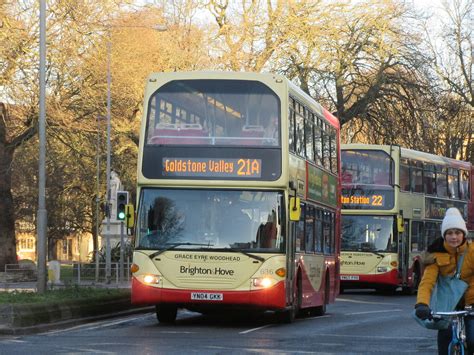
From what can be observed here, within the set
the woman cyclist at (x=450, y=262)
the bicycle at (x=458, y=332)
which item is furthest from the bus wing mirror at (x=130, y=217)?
the bicycle at (x=458, y=332)

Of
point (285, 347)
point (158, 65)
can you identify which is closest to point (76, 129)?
point (158, 65)

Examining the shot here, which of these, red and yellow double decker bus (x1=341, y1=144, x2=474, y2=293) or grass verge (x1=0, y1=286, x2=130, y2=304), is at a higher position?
red and yellow double decker bus (x1=341, y1=144, x2=474, y2=293)

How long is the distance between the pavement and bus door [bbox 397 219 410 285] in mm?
12187

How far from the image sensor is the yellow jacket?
8.44m

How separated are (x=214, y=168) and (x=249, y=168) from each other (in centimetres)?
56

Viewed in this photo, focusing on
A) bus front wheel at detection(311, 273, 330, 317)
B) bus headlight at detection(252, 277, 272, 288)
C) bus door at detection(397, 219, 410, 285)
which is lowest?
bus front wheel at detection(311, 273, 330, 317)

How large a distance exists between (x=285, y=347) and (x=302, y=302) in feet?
20.4

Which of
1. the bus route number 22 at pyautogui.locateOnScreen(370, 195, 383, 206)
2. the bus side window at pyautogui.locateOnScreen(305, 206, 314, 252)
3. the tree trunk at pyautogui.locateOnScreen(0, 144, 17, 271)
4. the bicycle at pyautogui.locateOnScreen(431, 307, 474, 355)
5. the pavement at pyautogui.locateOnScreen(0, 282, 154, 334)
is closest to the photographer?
the bicycle at pyautogui.locateOnScreen(431, 307, 474, 355)

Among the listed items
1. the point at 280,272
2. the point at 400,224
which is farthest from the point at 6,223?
the point at 280,272

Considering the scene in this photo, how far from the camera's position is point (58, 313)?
20078 millimetres

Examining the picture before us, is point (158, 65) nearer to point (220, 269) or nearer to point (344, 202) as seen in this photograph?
point (344, 202)

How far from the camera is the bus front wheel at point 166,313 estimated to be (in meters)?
21.0

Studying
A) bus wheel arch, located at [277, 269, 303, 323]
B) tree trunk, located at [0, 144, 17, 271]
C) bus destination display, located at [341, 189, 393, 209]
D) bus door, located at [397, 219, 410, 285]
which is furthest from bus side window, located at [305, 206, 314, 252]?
tree trunk, located at [0, 144, 17, 271]

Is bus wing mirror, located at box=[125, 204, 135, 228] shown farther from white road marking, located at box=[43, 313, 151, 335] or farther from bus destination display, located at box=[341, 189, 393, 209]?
bus destination display, located at box=[341, 189, 393, 209]
